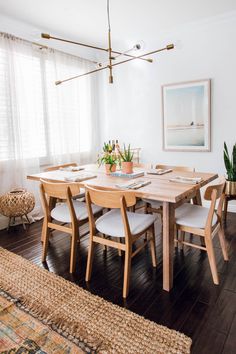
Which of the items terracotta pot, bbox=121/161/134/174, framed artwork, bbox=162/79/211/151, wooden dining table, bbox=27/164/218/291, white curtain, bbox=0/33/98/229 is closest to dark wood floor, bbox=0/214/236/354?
wooden dining table, bbox=27/164/218/291

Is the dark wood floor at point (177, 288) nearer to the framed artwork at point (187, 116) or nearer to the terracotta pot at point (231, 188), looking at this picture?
the terracotta pot at point (231, 188)

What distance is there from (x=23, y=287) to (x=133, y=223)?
1.00 m

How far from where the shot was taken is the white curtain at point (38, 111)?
3297 mm

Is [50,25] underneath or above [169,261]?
above

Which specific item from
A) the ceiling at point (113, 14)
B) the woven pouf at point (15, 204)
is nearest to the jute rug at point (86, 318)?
the woven pouf at point (15, 204)

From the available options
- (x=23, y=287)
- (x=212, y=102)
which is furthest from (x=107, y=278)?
(x=212, y=102)

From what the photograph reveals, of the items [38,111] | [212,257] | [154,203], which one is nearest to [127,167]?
[154,203]

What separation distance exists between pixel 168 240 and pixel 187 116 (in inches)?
96.0

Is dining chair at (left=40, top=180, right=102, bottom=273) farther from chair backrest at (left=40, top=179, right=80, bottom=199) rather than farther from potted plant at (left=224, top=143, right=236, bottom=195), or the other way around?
potted plant at (left=224, top=143, right=236, bottom=195)

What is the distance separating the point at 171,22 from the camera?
140 inches

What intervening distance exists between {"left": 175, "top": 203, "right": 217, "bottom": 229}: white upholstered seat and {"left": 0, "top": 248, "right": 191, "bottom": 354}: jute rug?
79 centimetres

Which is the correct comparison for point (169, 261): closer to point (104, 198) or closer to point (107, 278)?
point (107, 278)

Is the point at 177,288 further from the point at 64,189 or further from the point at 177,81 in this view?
the point at 177,81

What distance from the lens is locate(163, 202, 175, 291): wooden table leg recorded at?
6.21ft
